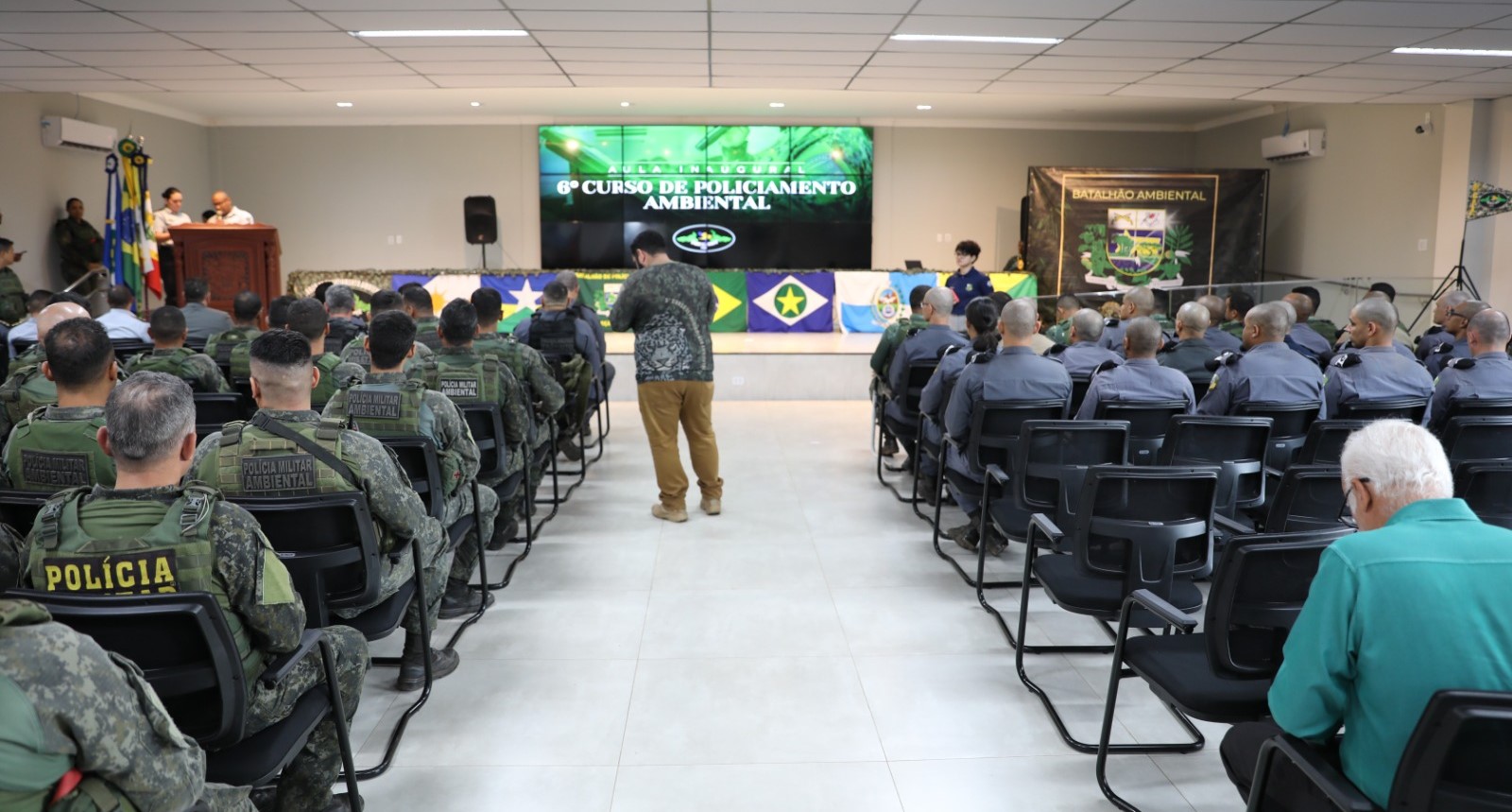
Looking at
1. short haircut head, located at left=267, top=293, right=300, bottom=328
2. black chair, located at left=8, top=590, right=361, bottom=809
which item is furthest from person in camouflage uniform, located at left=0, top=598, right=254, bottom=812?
short haircut head, located at left=267, top=293, right=300, bottom=328

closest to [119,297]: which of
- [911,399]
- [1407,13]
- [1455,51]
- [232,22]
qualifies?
[232,22]

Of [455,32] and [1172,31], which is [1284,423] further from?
[455,32]

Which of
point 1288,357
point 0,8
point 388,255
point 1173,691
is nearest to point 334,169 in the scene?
point 388,255

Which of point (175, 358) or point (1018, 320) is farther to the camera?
point (175, 358)

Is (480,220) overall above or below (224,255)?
above

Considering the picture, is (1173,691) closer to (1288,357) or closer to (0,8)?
(1288,357)

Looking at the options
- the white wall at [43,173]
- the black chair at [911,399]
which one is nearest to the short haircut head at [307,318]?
the black chair at [911,399]

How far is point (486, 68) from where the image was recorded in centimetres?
753

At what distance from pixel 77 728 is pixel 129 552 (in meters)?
0.67

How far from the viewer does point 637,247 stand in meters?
5.45

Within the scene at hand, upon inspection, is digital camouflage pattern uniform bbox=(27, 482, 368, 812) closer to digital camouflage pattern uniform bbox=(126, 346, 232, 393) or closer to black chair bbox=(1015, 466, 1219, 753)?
black chair bbox=(1015, 466, 1219, 753)

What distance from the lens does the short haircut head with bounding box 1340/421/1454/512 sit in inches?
71.9

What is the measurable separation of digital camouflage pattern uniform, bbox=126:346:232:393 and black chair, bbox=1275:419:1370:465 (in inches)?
183

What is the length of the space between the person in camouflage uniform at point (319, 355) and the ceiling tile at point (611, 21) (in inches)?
80.1
